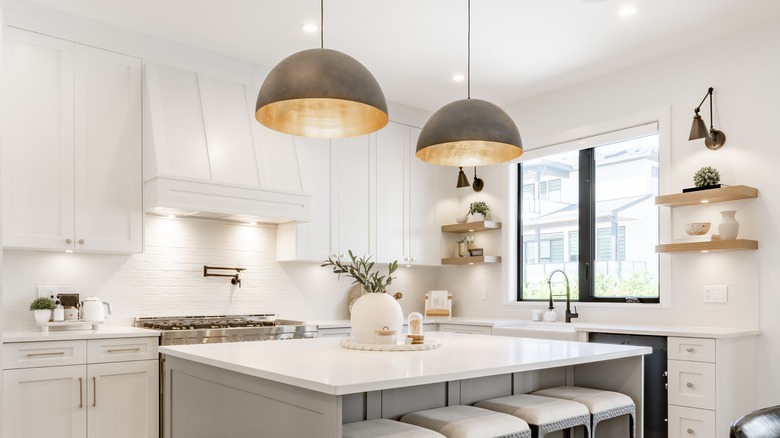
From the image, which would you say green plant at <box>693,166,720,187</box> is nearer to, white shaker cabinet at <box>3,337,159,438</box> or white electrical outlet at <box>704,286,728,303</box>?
white electrical outlet at <box>704,286,728,303</box>

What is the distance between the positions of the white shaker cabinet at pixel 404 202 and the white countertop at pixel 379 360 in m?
2.50

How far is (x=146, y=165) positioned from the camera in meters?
4.45

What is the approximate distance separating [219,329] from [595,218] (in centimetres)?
320

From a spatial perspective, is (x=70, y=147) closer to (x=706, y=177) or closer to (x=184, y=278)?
(x=184, y=278)

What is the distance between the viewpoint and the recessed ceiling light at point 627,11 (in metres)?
4.01

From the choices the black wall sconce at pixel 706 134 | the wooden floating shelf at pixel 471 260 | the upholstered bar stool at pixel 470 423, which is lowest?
the upholstered bar stool at pixel 470 423

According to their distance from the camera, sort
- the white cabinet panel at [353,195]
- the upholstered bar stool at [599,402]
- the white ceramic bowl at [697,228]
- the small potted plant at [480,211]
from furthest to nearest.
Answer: the small potted plant at [480,211]
the white cabinet panel at [353,195]
the white ceramic bowl at [697,228]
the upholstered bar stool at [599,402]

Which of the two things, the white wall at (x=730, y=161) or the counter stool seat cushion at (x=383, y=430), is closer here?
the counter stool seat cushion at (x=383, y=430)

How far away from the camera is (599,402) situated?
9.51 feet

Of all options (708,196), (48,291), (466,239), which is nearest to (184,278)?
(48,291)

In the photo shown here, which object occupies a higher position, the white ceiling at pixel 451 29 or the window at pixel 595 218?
the white ceiling at pixel 451 29

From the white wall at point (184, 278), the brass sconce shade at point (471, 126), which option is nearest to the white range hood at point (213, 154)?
the white wall at point (184, 278)

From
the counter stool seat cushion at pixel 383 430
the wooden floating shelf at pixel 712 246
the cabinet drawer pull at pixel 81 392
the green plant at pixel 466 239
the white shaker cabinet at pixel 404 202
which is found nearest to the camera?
the counter stool seat cushion at pixel 383 430

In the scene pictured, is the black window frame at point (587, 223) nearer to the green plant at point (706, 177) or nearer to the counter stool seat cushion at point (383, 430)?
the green plant at point (706, 177)
